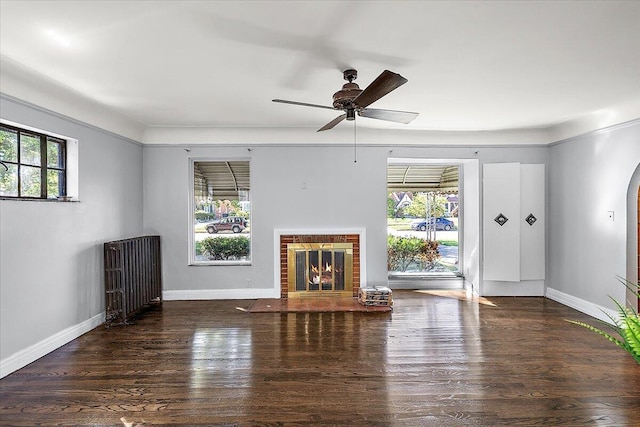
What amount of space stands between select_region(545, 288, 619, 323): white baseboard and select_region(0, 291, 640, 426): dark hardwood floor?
21.0 inches

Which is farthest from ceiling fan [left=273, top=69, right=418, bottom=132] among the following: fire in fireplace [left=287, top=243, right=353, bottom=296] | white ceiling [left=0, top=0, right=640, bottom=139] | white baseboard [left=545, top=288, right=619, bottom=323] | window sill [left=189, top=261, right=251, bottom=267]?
white baseboard [left=545, top=288, right=619, bottom=323]

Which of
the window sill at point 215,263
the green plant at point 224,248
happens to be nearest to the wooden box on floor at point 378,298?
the window sill at point 215,263

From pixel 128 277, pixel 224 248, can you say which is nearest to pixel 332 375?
pixel 128 277

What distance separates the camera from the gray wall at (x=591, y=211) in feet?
13.7

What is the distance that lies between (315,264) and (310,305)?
27.1 inches

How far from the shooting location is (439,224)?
20.5 feet

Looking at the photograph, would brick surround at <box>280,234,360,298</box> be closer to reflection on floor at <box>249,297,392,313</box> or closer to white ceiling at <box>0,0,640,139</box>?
reflection on floor at <box>249,297,392,313</box>

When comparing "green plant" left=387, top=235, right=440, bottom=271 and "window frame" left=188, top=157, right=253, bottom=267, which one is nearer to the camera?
"window frame" left=188, top=157, right=253, bottom=267

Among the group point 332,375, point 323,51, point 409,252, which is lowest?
point 332,375

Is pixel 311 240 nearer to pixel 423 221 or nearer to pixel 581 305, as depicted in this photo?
pixel 423 221

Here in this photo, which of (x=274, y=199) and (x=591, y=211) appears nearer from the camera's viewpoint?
(x=591, y=211)

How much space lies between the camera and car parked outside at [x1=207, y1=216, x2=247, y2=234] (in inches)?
219

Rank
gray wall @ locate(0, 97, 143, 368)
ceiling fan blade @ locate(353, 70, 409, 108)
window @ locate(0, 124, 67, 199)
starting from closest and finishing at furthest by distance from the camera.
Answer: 1. ceiling fan blade @ locate(353, 70, 409, 108)
2. gray wall @ locate(0, 97, 143, 368)
3. window @ locate(0, 124, 67, 199)

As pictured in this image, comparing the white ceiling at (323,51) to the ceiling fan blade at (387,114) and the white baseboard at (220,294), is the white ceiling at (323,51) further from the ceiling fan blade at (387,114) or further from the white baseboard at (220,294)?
the white baseboard at (220,294)
